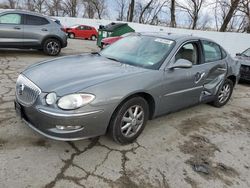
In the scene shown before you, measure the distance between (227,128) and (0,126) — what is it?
3.63 metres

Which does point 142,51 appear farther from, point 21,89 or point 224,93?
point 224,93

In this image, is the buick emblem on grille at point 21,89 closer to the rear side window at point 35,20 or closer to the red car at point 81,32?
the rear side window at point 35,20

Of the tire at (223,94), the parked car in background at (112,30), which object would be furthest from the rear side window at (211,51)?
the parked car in background at (112,30)

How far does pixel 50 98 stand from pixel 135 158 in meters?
1.26

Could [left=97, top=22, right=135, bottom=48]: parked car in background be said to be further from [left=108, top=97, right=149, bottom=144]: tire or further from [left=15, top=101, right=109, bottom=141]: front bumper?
[left=15, top=101, right=109, bottom=141]: front bumper

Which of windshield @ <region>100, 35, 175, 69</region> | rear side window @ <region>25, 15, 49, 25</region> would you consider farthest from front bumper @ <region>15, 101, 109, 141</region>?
rear side window @ <region>25, 15, 49, 25</region>

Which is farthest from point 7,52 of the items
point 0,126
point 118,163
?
point 118,163

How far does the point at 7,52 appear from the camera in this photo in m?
9.47

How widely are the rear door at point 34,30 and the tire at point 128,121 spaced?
6905 millimetres

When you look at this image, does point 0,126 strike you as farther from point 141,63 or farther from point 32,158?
point 141,63

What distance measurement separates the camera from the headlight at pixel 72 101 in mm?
2738

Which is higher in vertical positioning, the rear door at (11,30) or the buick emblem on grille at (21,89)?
the rear door at (11,30)

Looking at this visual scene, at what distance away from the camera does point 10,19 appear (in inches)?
337

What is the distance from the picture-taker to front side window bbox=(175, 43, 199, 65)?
396 centimetres
